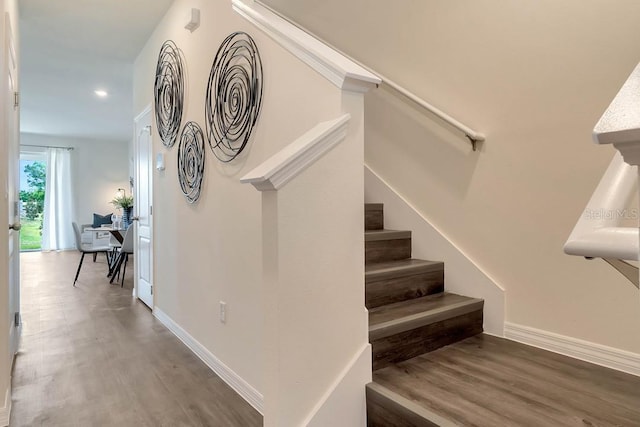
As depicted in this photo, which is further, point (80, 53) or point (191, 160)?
point (80, 53)

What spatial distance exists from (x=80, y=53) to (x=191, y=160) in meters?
2.62

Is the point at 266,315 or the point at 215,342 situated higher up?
the point at 266,315

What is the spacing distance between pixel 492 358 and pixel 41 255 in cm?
977

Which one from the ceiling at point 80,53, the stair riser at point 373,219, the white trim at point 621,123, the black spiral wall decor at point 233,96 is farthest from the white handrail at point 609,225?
the ceiling at point 80,53

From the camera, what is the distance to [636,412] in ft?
4.03

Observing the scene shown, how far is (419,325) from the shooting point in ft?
5.55

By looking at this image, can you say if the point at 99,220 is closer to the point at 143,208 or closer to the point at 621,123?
the point at 143,208

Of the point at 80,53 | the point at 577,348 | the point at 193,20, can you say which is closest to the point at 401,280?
the point at 577,348

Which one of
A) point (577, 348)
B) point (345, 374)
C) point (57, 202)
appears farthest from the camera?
point (57, 202)

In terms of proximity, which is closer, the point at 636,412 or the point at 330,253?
the point at 636,412

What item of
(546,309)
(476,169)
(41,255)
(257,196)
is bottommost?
(41,255)

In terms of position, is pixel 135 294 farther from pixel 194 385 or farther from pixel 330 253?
pixel 330 253

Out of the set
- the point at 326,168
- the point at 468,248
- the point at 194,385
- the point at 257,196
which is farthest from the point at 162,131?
the point at 468,248

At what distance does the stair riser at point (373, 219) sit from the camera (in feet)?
8.23
